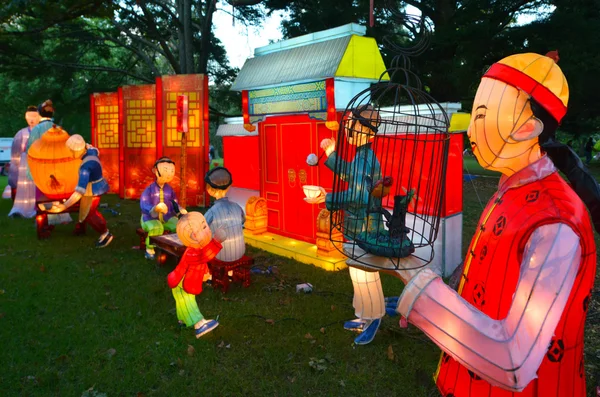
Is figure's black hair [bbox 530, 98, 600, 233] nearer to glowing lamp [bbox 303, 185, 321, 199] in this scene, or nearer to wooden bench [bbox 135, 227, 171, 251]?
glowing lamp [bbox 303, 185, 321, 199]

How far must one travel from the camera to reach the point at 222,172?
557 cm

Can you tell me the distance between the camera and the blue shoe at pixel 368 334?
4.48 m

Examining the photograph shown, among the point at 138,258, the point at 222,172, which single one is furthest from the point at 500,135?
the point at 138,258

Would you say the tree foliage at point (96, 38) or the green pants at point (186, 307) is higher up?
the tree foliage at point (96, 38)

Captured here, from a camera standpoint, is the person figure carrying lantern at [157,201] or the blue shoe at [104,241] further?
the blue shoe at [104,241]

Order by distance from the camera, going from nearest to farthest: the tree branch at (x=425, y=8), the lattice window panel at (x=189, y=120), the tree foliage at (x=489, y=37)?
1. the tree foliage at (x=489, y=37)
2. the tree branch at (x=425, y=8)
3. the lattice window panel at (x=189, y=120)

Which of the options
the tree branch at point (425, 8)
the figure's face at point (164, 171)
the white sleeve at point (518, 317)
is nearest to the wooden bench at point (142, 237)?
the figure's face at point (164, 171)

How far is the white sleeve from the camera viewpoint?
1.51m

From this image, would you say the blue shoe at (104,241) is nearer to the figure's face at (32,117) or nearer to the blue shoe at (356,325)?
the figure's face at (32,117)

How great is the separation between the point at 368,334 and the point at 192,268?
196 centimetres

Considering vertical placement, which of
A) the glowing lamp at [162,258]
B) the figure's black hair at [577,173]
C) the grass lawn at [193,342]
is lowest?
the grass lawn at [193,342]

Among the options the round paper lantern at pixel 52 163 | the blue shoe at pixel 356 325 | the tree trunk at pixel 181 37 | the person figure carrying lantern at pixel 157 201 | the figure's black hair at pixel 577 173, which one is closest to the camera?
the figure's black hair at pixel 577 173

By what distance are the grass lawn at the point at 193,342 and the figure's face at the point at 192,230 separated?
3.56 ft

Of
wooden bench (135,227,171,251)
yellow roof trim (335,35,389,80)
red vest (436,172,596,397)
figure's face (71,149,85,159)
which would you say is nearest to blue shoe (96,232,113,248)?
wooden bench (135,227,171,251)
